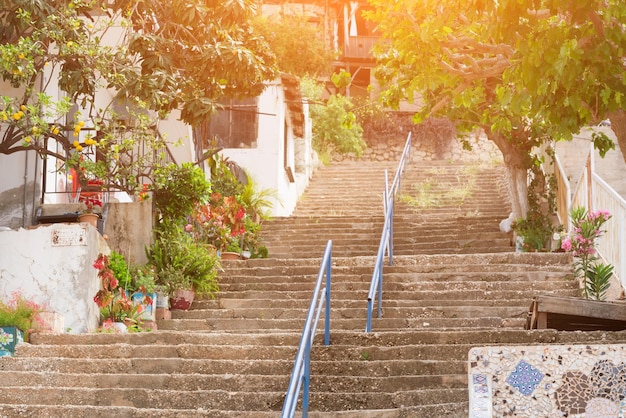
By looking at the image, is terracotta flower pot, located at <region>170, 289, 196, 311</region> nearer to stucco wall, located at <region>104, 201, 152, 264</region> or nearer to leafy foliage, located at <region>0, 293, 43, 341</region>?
stucco wall, located at <region>104, 201, 152, 264</region>

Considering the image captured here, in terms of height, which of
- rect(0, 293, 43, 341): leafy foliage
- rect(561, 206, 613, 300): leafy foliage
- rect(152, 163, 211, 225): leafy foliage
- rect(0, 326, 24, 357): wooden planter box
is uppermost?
rect(152, 163, 211, 225): leafy foliage

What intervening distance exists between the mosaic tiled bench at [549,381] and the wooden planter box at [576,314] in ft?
8.81

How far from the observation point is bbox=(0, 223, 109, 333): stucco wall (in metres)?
11.4

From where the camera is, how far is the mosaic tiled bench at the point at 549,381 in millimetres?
6559

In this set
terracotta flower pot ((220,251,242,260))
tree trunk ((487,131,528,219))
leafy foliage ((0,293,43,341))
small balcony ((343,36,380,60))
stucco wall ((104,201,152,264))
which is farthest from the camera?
small balcony ((343,36,380,60))

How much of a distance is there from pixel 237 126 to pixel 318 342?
11361 mm

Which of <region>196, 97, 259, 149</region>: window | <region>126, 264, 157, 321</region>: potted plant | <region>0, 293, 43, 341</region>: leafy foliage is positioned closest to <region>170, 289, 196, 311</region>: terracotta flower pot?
<region>126, 264, 157, 321</region>: potted plant

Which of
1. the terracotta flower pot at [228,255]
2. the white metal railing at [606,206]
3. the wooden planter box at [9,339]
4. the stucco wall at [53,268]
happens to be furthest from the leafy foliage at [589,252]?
the wooden planter box at [9,339]

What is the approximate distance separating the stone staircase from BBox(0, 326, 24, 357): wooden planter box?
14 centimetres

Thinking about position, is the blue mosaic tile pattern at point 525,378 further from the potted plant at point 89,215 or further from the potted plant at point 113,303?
the potted plant at point 89,215

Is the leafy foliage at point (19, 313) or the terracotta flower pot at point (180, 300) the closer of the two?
the leafy foliage at point (19, 313)

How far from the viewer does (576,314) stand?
9352 millimetres

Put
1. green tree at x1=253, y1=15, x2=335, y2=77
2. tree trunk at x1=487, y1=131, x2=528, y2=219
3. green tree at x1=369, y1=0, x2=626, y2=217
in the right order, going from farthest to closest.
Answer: green tree at x1=253, y1=15, x2=335, y2=77, tree trunk at x1=487, y1=131, x2=528, y2=219, green tree at x1=369, y1=0, x2=626, y2=217

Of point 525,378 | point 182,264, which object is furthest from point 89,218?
point 525,378
